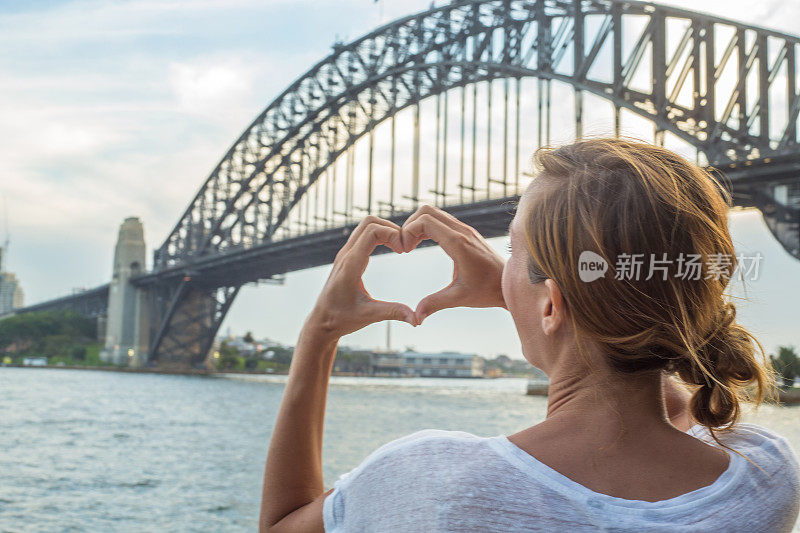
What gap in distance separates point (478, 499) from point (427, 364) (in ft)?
257

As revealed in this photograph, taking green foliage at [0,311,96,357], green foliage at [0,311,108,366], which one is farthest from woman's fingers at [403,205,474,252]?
green foliage at [0,311,96,357]

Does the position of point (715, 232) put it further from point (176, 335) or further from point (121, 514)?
point (176, 335)

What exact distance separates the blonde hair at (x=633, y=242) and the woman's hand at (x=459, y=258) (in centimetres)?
12

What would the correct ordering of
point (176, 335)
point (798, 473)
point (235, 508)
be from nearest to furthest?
point (798, 473) < point (235, 508) < point (176, 335)

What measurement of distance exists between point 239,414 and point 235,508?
480 inches

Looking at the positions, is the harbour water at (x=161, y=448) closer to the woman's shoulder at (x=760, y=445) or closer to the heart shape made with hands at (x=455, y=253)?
the woman's shoulder at (x=760, y=445)

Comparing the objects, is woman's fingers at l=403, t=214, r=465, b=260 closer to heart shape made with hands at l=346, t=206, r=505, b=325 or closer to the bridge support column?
heart shape made with hands at l=346, t=206, r=505, b=325

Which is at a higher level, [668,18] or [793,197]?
[668,18]

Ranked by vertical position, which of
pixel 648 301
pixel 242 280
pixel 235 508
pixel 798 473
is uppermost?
pixel 242 280

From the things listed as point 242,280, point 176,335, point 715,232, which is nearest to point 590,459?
point 715,232

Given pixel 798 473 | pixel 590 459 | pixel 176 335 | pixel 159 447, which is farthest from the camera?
pixel 176 335

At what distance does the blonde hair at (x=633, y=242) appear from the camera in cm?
70

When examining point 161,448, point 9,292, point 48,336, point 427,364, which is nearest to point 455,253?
point 161,448

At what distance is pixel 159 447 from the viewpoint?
14156mm
